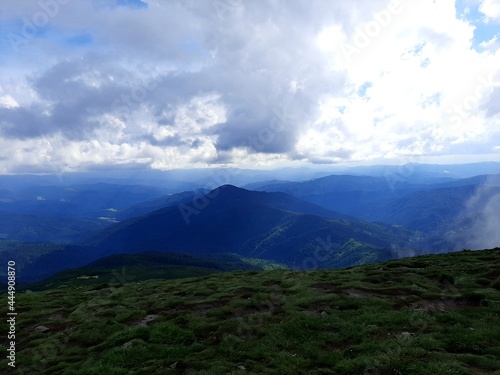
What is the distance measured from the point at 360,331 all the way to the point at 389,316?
11.3ft

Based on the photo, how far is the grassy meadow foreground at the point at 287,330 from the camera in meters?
18.0

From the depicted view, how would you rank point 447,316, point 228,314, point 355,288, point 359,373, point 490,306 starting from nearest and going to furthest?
point 359,373, point 447,316, point 490,306, point 228,314, point 355,288

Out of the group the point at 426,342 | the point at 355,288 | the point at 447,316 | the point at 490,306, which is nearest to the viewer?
the point at 426,342

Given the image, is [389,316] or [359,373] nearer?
[359,373]

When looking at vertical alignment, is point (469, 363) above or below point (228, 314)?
above

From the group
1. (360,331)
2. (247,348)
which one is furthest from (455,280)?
(247,348)

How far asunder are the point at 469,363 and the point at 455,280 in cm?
2064

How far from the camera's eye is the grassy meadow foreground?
59.2 feet

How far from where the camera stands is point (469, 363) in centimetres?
1633

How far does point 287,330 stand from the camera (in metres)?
23.5

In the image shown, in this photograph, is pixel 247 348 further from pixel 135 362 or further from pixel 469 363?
pixel 469 363

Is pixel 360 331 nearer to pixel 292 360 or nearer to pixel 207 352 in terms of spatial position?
pixel 292 360

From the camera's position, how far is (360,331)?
22.1 m

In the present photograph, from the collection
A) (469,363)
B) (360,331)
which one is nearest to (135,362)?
(360,331)
